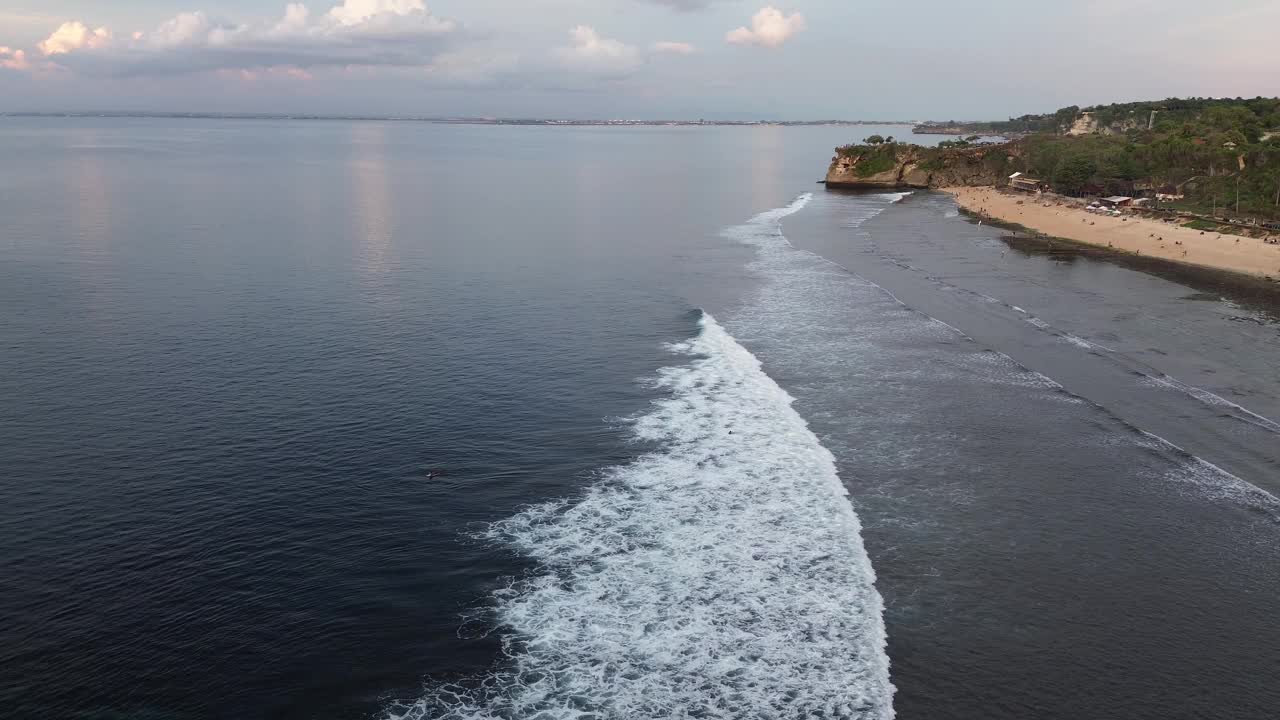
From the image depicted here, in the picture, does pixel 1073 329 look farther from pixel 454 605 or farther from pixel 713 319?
pixel 454 605

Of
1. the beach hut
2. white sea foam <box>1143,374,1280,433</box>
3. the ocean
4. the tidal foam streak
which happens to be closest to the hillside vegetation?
the beach hut

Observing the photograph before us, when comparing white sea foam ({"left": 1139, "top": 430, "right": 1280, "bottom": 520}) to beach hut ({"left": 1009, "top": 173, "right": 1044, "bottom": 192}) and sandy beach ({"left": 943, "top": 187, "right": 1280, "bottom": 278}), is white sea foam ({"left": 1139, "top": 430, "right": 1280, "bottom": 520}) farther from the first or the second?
beach hut ({"left": 1009, "top": 173, "right": 1044, "bottom": 192})

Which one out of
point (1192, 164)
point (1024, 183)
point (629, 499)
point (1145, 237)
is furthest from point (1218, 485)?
point (1024, 183)

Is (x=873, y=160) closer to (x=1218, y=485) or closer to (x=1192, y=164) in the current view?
(x=1192, y=164)

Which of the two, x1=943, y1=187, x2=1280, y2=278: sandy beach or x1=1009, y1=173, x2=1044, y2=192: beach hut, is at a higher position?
x1=1009, y1=173, x2=1044, y2=192: beach hut

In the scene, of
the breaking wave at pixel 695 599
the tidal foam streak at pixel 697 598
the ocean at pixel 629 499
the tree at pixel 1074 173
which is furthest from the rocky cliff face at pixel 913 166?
the tidal foam streak at pixel 697 598

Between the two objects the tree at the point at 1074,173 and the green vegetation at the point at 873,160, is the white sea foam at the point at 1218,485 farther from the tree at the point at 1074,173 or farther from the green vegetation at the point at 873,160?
the green vegetation at the point at 873,160

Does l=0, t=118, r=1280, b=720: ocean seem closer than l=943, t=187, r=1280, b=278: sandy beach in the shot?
Yes
